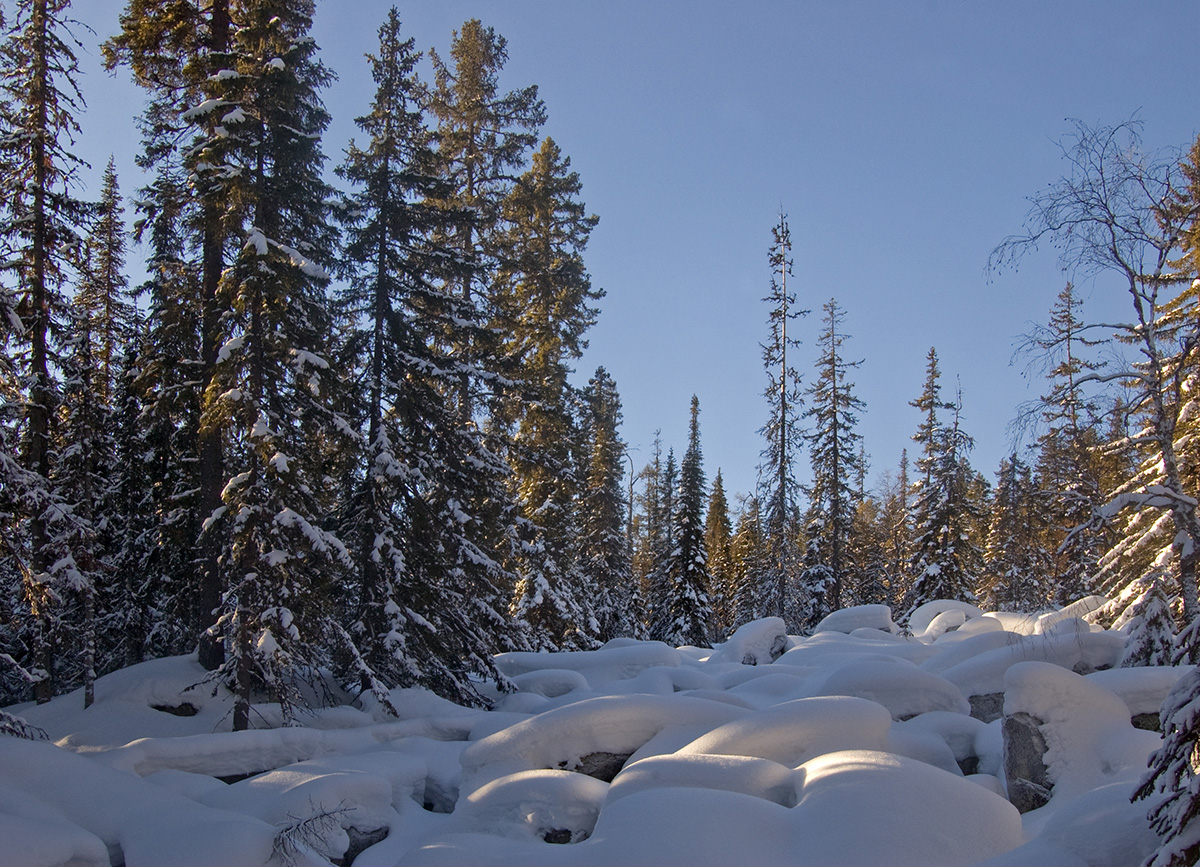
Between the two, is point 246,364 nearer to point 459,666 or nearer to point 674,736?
point 459,666

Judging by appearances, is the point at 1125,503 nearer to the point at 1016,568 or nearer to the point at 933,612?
the point at 933,612

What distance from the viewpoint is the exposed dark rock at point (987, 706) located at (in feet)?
34.8

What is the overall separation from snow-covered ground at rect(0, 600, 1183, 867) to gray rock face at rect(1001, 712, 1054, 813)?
20mm

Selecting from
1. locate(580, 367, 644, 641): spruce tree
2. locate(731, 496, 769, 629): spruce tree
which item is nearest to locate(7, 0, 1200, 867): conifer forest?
locate(580, 367, 644, 641): spruce tree

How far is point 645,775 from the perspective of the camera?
736 cm

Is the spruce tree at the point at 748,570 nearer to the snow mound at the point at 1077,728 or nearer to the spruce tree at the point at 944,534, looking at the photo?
the spruce tree at the point at 944,534

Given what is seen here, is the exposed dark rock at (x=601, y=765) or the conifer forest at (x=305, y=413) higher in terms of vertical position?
the conifer forest at (x=305, y=413)

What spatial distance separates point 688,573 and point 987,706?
1941 cm

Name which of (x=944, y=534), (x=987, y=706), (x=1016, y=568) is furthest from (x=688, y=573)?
(x=987, y=706)

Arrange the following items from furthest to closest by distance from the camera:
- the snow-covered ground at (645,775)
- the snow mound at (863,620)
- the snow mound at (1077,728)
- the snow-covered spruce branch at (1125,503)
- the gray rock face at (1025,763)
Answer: the snow mound at (863,620) → the snow-covered spruce branch at (1125,503) → the gray rock face at (1025,763) → the snow mound at (1077,728) → the snow-covered ground at (645,775)

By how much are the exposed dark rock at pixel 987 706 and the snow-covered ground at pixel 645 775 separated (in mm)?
33

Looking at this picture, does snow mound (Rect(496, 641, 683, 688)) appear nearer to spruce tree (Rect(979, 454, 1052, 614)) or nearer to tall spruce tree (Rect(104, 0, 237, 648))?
tall spruce tree (Rect(104, 0, 237, 648))

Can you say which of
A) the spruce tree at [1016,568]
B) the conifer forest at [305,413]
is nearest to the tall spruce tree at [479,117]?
the conifer forest at [305,413]

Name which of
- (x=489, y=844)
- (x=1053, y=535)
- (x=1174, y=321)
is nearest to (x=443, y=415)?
(x=489, y=844)
